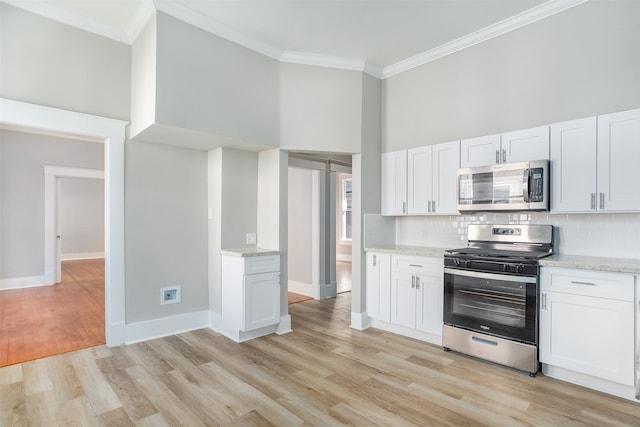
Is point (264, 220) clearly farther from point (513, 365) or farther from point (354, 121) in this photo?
point (513, 365)

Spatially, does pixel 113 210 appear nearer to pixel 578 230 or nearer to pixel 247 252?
pixel 247 252

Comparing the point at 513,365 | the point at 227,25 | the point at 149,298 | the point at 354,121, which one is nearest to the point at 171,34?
the point at 227,25

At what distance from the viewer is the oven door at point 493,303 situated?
9.17 feet

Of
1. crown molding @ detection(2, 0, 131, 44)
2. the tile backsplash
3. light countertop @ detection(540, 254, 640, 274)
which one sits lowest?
light countertop @ detection(540, 254, 640, 274)

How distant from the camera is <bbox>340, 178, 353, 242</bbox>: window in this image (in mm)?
10195

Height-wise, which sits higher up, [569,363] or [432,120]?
[432,120]

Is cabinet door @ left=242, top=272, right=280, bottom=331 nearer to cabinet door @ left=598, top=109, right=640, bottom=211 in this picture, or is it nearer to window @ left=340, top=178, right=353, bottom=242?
cabinet door @ left=598, top=109, right=640, bottom=211

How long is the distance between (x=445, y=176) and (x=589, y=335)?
6.06 feet

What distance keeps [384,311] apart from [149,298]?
2.55m

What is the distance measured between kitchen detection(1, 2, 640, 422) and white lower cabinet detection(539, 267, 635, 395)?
1.90 feet

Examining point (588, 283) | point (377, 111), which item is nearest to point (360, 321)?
point (588, 283)

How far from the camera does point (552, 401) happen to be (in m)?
2.42

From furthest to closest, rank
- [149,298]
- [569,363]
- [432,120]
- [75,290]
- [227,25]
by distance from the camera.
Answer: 1. [75,290]
2. [432,120]
3. [149,298]
4. [227,25]
5. [569,363]

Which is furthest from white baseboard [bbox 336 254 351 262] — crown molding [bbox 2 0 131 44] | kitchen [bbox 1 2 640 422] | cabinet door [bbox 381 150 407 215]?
crown molding [bbox 2 0 131 44]
